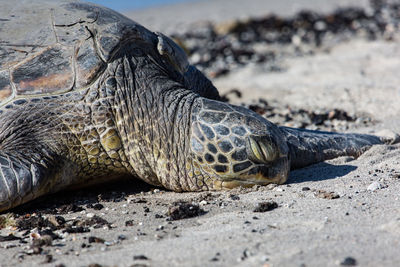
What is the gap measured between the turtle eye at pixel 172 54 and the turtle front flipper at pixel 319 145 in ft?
3.13

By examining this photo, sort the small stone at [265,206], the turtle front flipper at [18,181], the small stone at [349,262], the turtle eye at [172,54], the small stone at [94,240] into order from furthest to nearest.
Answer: the turtle eye at [172,54]
the turtle front flipper at [18,181]
the small stone at [265,206]
the small stone at [94,240]
the small stone at [349,262]

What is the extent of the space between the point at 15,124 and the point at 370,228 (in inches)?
92.2

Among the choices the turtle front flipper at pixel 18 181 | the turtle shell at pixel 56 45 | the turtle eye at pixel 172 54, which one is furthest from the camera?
the turtle eye at pixel 172 54

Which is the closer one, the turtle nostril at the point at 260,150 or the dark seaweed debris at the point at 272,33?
the turtle nostril at the point at 260,150

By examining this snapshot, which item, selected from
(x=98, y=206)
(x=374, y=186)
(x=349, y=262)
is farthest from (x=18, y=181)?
(x=374, y=186)

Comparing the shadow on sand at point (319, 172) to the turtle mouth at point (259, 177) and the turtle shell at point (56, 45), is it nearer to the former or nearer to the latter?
the turtle mouth at point (259, 177)

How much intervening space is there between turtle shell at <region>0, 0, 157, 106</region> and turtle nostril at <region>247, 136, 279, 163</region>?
1173 millimetres

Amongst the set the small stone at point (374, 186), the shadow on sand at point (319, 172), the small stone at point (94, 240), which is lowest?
the shadow on sand at point (319, 172)

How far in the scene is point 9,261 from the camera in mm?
2445

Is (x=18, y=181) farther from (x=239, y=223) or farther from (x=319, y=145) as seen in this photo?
(x=319, y=145)

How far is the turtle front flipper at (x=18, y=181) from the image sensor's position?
307cm

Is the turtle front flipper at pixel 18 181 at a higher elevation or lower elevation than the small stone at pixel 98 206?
higher

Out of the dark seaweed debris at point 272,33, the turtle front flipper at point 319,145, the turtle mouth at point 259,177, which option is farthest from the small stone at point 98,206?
the dark seaweed debris at point 272,33

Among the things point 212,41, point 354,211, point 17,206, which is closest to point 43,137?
point 17,206
